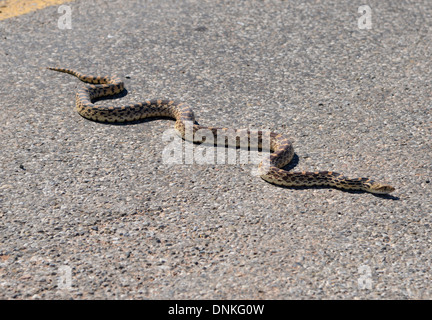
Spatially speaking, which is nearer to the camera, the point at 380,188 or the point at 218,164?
the point at 380,188

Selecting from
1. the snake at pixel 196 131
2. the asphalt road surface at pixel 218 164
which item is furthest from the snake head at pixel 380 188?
the asphalt road surface at pixel 218 164

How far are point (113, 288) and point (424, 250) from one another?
3.51 metres

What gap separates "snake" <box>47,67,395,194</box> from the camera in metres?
7.43

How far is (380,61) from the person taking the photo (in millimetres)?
11156

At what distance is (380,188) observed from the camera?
7.18 metres

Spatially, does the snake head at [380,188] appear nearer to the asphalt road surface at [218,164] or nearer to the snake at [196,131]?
the snake at [196,131]

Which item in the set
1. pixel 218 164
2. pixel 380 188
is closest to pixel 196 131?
pixel 218 164

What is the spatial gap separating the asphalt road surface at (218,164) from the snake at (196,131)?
0.15 metres

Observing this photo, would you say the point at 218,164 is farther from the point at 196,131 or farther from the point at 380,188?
the point at 380,188

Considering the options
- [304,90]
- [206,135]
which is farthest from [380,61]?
[206,135]

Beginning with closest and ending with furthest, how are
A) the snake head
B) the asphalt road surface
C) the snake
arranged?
the asphalt road surface
the snake head
the snake

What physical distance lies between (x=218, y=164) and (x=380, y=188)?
7.50 ft

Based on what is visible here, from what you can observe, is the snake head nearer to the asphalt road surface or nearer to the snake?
the snake

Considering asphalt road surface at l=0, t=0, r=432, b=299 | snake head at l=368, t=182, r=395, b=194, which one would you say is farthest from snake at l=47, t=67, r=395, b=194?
asphalt road surface at l=0, t=0, r=432, b=299
